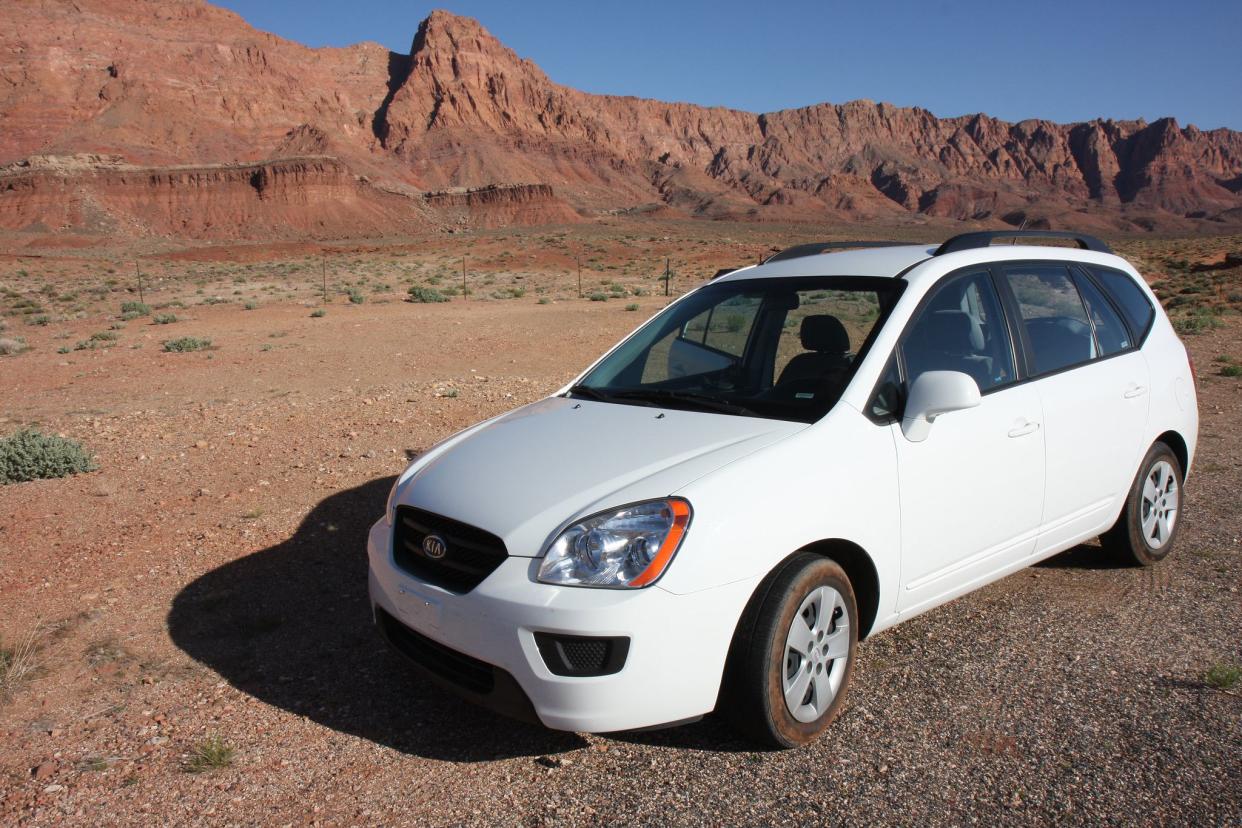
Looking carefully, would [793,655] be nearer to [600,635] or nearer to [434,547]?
[600,635]

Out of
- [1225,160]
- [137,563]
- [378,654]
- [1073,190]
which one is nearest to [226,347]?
[137,563]

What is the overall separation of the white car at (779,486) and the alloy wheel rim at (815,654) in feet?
0.04

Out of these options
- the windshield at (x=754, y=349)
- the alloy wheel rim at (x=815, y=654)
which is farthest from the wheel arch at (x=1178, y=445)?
the alloy wheel rim at (x=815, y=654)

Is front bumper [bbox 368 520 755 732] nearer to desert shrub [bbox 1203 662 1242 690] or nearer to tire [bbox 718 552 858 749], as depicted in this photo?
tire [bbox 718 552 858 749]

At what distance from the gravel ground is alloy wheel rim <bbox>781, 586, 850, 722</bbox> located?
0.57ft

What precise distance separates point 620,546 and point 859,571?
1.07 meters

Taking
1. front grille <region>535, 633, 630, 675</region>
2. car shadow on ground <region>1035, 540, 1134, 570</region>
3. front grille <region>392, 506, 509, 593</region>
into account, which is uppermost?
front grille <region>392, 506, 509, 593</region>

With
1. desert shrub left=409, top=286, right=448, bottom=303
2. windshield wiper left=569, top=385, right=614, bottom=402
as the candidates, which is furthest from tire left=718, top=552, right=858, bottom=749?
desert shrub left=409, top=286, right=448, bottom=303

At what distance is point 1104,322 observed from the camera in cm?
461

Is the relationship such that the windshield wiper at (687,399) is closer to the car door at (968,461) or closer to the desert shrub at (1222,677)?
the car door at (968,461)

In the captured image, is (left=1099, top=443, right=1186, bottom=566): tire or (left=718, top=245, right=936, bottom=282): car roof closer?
(left=718, top=245, right=936, bottom=282): car roof

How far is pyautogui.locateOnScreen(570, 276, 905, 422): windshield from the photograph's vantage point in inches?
143

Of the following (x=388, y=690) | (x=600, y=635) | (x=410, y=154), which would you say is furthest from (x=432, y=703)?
(x=410, y=154)

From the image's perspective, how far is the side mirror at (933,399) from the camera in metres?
3.28
